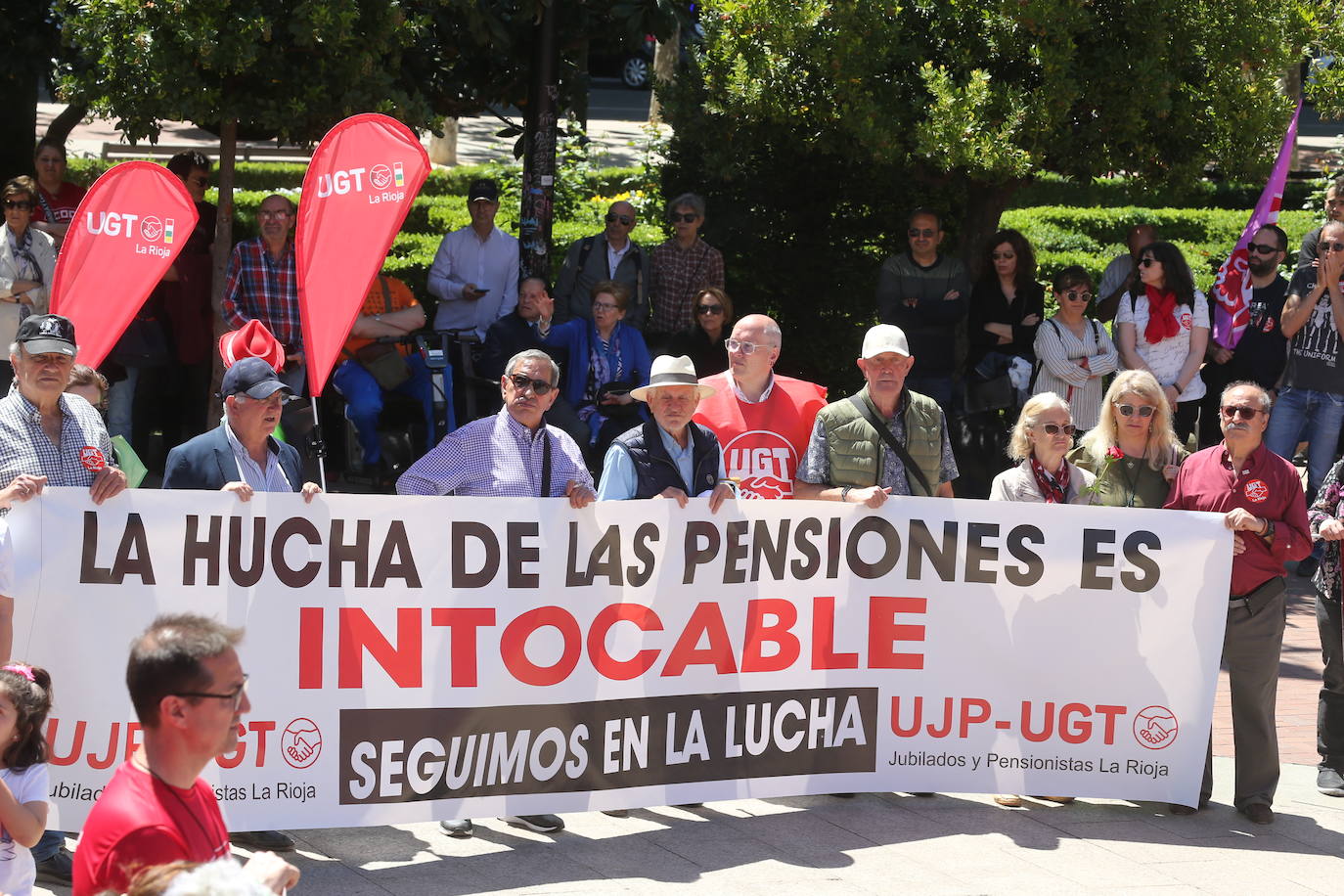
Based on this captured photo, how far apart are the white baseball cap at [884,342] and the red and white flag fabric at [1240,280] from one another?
458 cm

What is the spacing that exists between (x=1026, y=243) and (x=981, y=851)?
5167mm

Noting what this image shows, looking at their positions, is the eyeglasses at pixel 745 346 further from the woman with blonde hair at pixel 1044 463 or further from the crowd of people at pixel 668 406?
the woman with blonde hair at pixel 1044 463

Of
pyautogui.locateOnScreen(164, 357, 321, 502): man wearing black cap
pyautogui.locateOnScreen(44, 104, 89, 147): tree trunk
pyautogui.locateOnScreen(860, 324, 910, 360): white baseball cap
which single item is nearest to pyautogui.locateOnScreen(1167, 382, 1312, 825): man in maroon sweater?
pyautogui.locateOnScreen(860, 324, 910, 360): white baseball cap

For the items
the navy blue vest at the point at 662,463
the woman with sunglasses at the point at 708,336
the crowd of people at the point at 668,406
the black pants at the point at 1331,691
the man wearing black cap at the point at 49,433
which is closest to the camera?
the crowd of people at the point at 668,406

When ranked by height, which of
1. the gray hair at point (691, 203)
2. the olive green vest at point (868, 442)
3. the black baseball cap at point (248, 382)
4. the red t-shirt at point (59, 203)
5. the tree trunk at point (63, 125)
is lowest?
the olive green vest at point (868, 442)

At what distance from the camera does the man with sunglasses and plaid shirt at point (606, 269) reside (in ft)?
34.1

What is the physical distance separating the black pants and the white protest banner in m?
0.73

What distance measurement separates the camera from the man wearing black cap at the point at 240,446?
5.69 meters

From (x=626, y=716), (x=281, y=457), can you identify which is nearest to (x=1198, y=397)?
(x=626, y=716)

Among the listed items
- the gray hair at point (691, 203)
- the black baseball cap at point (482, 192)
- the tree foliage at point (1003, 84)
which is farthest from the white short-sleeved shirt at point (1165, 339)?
the black baseball cap at point (482, 192)

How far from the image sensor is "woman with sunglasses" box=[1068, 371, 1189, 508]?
6648 mm

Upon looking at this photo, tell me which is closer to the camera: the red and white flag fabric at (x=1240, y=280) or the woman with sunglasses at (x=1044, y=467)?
the woman with sunglasses at (x=1044, y=467)

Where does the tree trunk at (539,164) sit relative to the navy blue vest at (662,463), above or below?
above

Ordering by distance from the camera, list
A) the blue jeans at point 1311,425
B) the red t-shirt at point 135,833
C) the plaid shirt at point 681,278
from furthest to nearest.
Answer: the plaid shirt at point 681,278
the blue jeans at point 1311,425
the red t-shirt at point 135,833
